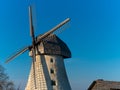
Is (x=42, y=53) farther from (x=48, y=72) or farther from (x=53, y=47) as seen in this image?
(x=48, y=72)

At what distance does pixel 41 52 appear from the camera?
136 ft

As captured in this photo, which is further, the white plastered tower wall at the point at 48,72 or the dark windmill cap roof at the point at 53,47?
the dark windmill cap roof at the point at 53,47

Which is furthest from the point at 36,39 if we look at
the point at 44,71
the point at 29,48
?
the point at 44,71

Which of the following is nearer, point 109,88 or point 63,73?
point 109,88

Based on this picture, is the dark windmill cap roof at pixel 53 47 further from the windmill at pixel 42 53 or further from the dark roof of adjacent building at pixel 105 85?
the dark roof of adjacent building at pixel 105 85

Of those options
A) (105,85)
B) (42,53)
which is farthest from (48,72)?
(105,85)

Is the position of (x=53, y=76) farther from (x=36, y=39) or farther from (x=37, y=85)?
(x=36, y=39)

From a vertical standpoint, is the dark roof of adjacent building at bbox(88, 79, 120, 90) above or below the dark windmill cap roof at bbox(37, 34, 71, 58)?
below

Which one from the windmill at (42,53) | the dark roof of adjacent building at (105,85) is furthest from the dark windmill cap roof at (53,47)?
the dark roof of adjacent building at (105,85)

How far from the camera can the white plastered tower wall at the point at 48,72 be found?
4062 cm

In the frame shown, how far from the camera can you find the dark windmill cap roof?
41.4 meters

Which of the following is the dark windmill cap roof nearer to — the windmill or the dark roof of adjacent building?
the windmill

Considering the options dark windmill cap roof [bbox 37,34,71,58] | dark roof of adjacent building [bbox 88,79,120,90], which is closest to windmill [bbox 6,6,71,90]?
dark windmill cap roof [bbox 37,34,71,58]

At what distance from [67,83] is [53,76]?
Result: 2092 millimetres
